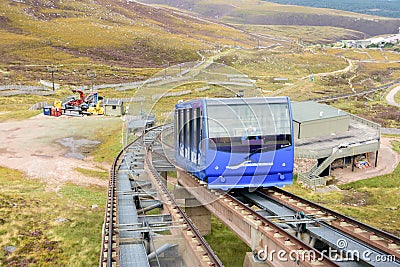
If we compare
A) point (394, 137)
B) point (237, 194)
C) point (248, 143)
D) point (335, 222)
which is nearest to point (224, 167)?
point (248, 143)

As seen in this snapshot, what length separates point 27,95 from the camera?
313 ft

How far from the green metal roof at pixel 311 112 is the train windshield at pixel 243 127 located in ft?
117

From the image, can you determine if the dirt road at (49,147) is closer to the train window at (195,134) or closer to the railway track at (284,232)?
the train window at (195,134)

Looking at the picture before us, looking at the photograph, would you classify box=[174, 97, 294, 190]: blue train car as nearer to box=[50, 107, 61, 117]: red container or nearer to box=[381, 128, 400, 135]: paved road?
box=[381, 128, 400, 135]: paved road

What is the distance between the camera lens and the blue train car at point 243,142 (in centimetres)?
1964

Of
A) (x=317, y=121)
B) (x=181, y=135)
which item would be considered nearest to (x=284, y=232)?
(x=181, y=135)

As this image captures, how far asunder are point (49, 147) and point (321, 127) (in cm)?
3371

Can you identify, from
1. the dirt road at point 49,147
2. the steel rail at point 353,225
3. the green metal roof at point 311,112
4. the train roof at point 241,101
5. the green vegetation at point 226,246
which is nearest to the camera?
the steel rail at point 353,225

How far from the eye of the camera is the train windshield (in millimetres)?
19578

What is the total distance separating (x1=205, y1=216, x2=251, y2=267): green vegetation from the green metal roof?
27.6 meters

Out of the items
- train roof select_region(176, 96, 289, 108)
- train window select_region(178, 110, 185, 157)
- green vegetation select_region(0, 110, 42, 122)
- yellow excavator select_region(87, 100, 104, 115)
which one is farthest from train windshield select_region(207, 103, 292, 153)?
yellow excavator select_region(87, 100, 104, 115)

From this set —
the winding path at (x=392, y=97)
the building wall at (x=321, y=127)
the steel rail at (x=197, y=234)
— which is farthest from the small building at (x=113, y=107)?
the winding path at (x=392, y=97)

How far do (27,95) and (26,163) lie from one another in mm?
57187

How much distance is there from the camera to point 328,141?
175 ft
